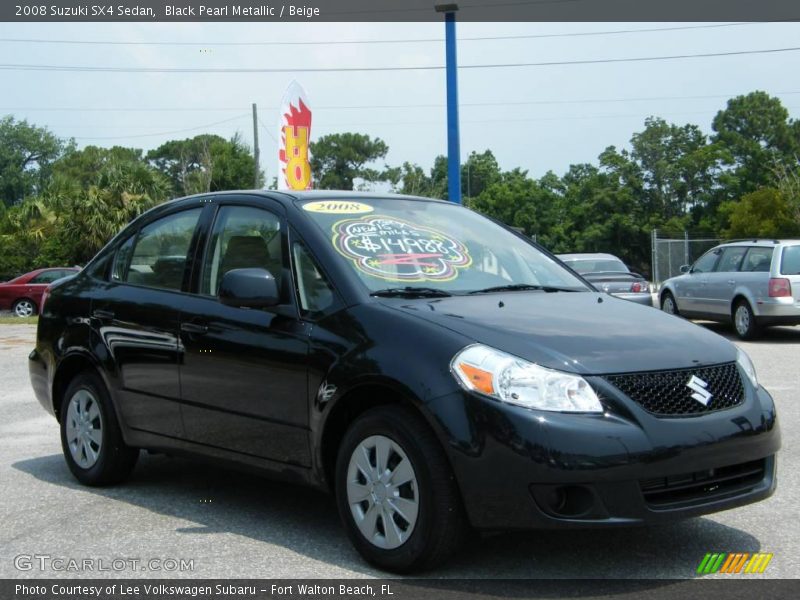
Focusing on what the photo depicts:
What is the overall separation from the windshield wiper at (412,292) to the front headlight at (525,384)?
2.47 ft

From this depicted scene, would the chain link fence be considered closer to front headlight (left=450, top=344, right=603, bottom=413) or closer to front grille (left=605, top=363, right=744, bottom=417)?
front grille (left=605, top=363, right=744, bottom=417)

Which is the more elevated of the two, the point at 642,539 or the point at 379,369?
the point at 379,369

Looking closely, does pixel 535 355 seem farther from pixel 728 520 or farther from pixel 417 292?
pixel 728 520

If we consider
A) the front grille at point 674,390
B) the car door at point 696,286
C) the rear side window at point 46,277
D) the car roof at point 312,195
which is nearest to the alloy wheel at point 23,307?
the rear side window at point 46,277

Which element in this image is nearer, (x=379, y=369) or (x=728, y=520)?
(x=379, y=369)

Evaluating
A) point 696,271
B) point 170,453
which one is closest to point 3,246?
point 696,271

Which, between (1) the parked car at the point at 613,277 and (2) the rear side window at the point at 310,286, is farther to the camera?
(1) the parked car at the point at 613,277

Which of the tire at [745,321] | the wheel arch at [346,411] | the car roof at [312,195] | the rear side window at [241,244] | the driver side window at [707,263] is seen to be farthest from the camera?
the driver side window at [707,263]

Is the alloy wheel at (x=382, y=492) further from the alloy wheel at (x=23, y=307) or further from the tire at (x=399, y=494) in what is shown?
the alloy wheel at (x=23, y=307)

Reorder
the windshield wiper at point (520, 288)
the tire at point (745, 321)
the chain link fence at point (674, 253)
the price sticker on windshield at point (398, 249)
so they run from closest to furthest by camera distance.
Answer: the price sticker on windshield at point (398, 249) < the windshield wiper at point (520, 288) < the tire at point (745, 321) < the chain link fence at point (674, 253)

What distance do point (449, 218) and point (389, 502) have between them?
1.97 meters

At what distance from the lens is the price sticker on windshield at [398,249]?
5141 millimetres

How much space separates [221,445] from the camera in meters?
5.45

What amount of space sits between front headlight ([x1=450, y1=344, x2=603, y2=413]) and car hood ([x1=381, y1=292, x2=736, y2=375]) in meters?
0.05
